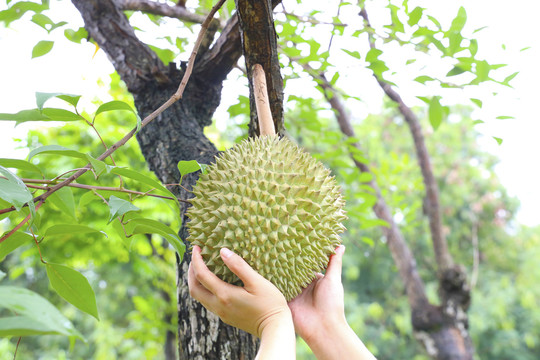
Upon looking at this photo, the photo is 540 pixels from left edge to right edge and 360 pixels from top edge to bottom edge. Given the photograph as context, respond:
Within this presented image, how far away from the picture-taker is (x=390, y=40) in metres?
1.41

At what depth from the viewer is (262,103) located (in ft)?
3.49

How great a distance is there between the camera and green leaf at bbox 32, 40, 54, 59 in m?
1.42

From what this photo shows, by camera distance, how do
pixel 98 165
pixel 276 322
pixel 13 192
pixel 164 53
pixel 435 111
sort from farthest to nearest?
pixel 164 53
pixel 435 111
pixel 276 322
pixel 98 165
pixel 13 192

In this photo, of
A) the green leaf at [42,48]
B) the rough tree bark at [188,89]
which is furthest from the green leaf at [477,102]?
the green leaf at [42,48]

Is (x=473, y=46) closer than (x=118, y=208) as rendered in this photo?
No

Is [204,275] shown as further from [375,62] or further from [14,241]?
[375,62]

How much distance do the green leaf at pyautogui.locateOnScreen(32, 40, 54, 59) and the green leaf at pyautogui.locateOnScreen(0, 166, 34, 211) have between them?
102 cm

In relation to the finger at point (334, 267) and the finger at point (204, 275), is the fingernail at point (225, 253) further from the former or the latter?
the finger at point (334, 267)

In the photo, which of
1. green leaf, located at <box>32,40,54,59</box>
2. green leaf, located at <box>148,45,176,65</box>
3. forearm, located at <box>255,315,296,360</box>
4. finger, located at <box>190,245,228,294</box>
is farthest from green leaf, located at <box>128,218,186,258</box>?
green leaf, located at <box>148,45,176,65</box>

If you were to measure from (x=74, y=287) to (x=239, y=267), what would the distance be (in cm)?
29

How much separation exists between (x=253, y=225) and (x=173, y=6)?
111cm

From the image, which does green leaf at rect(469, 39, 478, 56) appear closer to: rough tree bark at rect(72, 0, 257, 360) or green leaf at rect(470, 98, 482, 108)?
green leaf at rect(470, 98, 482, 108)

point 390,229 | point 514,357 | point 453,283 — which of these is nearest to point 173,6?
point 390,229

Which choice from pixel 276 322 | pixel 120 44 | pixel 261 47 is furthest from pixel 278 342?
pixel 120 44
